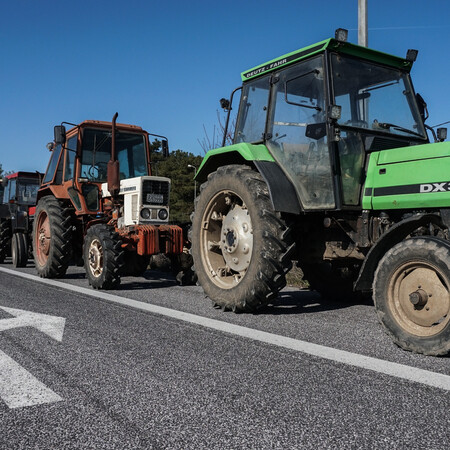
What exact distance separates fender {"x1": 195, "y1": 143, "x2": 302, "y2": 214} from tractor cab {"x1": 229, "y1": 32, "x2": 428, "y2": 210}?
0.07 meters

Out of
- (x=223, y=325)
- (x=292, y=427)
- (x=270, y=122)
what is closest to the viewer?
(x=292, y=427)

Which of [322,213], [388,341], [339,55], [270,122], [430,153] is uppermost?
[339,55]

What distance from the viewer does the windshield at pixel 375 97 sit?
4.95 metres

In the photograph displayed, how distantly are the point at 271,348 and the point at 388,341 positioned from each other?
942 mm

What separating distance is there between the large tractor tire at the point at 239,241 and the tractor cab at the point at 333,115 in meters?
0.37

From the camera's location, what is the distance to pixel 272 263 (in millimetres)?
4969

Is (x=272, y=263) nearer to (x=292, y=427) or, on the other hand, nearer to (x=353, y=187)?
(x=353, y=187)

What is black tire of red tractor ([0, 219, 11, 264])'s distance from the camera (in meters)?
13.5

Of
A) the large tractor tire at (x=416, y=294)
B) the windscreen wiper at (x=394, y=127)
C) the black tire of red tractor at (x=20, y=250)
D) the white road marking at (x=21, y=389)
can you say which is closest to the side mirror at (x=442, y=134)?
the windscreen wiper at (x=394, y=127)

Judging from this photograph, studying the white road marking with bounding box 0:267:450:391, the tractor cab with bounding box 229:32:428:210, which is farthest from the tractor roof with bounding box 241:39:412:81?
the white road marking with bounding box 0:267:450:391

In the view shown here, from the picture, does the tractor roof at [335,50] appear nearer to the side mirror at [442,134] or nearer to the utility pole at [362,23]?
the side mirror at [442,134]

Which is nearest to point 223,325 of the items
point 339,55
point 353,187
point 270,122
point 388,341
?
point 388,341

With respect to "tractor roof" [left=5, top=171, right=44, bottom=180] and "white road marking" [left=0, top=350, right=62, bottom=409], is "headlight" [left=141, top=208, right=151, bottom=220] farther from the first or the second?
"tractor roof" [left=5, top=171, right=44, bottom=180]

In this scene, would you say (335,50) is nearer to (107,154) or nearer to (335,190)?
(335,190)
